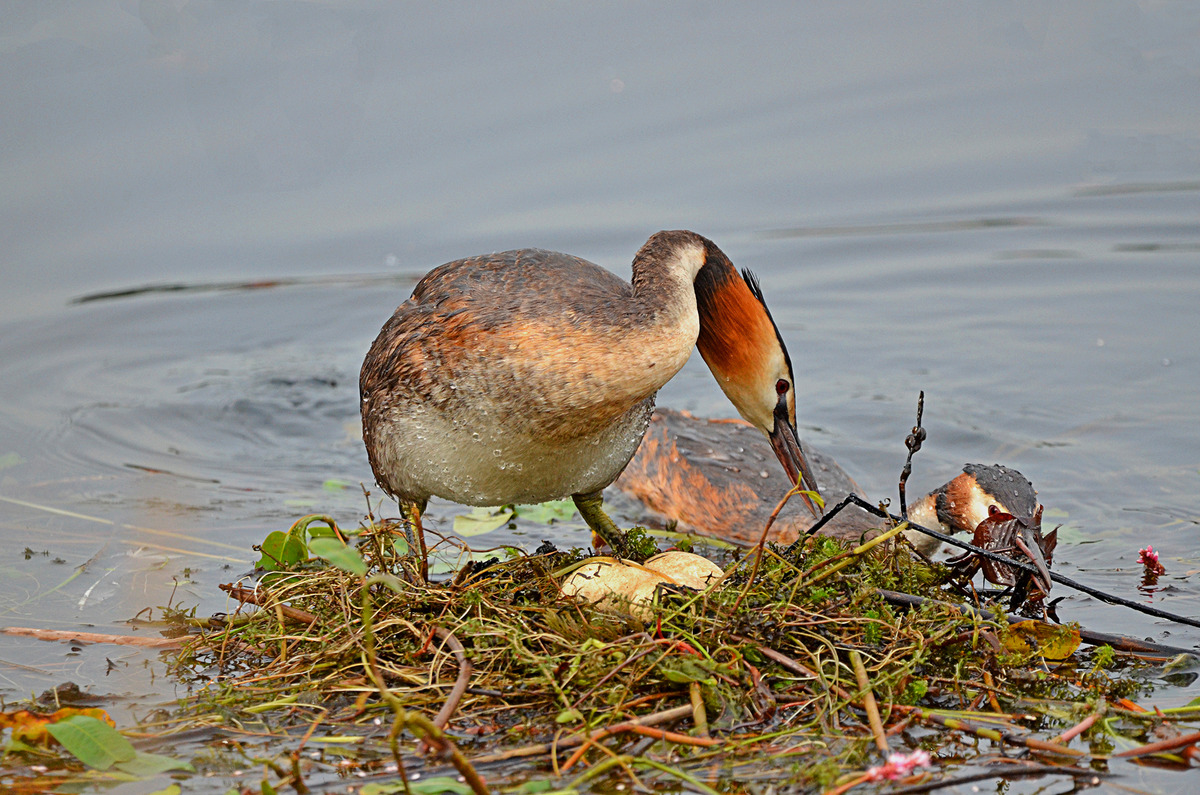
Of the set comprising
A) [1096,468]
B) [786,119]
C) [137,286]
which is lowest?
[1096,468]

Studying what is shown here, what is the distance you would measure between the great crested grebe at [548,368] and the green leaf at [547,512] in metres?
1.20

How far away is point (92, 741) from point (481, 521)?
301 centimetres

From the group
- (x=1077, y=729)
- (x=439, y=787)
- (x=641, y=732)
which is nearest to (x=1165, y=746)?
(x=1077, y=729)

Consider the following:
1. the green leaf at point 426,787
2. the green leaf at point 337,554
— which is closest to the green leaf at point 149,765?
the green leaf at point 426,787

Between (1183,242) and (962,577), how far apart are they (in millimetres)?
7259

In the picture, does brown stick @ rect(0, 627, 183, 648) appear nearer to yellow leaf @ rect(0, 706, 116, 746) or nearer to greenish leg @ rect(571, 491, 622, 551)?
yellow leaf @ rect(0, 706, 116, 746)

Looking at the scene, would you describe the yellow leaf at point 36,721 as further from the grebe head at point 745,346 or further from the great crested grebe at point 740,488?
the great crested grebe at point 740,488

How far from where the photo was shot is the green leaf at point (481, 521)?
626 centimetres

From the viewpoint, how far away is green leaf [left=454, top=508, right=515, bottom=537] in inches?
247

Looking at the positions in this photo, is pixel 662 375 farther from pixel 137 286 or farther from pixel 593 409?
pixel 137 286

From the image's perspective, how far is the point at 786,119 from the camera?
12.2 m

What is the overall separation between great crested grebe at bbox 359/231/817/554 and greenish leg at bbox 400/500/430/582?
0.08 ft

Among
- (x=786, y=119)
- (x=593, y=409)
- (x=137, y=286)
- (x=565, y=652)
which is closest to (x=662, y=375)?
(x=593, y=409)

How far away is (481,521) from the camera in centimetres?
638
